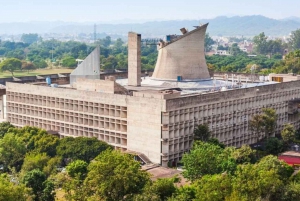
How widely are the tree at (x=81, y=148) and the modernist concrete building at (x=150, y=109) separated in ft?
10.1

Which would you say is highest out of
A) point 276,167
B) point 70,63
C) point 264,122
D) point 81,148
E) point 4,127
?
point 70,63

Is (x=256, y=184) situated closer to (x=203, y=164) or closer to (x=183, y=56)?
(x=203, y=164)

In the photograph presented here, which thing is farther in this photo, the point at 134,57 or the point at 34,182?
the point at 134,57

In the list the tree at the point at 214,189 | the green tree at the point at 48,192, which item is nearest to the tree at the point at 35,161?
the green tree at the point at 48,192

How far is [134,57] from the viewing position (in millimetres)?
59906

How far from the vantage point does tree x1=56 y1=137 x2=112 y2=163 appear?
49.3m

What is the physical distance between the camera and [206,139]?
50.6 meters

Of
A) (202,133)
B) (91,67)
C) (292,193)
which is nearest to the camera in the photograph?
(292,193)

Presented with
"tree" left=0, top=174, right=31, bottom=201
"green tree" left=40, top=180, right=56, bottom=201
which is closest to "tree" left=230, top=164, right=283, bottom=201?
"green tree" left=40, top=180, right=56, bottom=201

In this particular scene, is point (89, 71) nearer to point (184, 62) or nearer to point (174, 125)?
point (184, 62)

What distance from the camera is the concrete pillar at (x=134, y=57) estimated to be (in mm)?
59562

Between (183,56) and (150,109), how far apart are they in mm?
14749

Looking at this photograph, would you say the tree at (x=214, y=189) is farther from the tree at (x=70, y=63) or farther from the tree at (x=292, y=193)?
the tree at (x=70, y=63)

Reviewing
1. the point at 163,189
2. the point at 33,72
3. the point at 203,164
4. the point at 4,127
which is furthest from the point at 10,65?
the point at 163,189
